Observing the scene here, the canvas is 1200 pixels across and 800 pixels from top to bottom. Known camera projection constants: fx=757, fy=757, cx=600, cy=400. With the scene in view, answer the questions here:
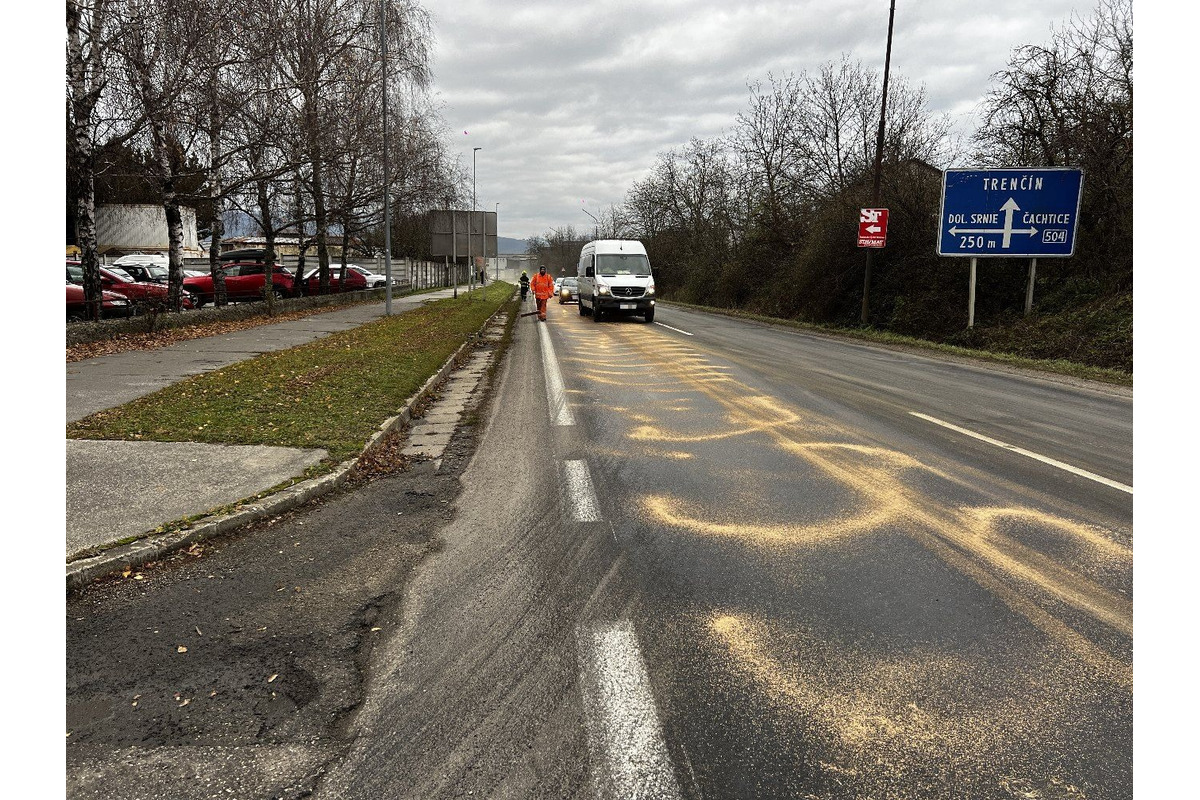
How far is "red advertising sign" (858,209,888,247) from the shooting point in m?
21.0

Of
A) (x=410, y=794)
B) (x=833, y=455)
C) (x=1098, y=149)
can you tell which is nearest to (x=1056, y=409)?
(x=833, y=455)

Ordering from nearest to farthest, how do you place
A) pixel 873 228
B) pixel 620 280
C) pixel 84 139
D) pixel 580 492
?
pixel 580 492
pixel 84 139
pixel 873 228
pixel 620 280

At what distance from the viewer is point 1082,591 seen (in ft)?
12.6

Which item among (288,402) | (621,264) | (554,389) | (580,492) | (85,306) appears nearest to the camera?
(580,492)

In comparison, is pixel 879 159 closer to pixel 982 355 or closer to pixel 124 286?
pixel 982 355

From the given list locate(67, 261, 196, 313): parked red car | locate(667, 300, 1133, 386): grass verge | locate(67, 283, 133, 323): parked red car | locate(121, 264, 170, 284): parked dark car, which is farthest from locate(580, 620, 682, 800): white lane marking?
locate(121, 264, 170, 284): parked dark car

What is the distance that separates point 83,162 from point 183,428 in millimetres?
11013

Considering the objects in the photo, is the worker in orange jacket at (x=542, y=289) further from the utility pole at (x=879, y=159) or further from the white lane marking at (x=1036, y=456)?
the white lane marking at (x=1036, y=456)

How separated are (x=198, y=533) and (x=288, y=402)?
14.3 ft

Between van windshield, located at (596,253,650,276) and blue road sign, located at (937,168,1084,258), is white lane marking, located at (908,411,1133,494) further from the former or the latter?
van windshield, located at (596,253,650,276)

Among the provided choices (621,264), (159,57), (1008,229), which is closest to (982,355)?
(1008,229)

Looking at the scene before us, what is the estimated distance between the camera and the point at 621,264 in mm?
25312

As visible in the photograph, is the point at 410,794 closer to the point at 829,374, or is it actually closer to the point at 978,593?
the point at 978,593

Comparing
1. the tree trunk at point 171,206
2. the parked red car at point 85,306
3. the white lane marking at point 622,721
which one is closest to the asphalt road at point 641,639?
the white lane marking at point 622,721
